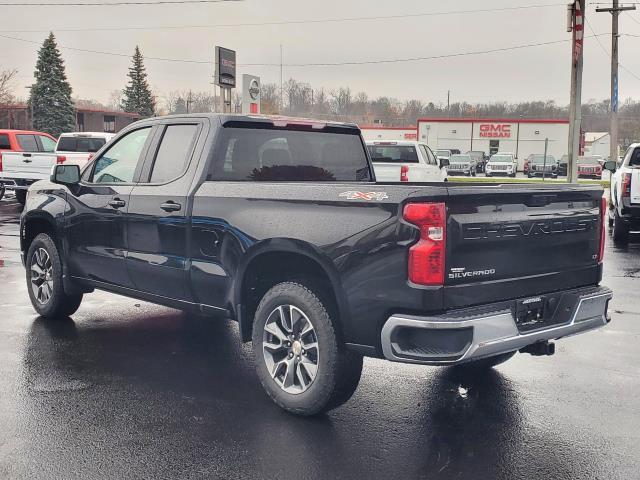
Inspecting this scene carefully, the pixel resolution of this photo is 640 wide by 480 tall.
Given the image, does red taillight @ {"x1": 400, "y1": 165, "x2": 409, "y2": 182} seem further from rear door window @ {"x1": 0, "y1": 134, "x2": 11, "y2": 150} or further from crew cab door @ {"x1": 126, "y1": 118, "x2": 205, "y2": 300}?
crew cab door @ {"x1": 126, "y1": 118, "x2": 205, "y2": 300}

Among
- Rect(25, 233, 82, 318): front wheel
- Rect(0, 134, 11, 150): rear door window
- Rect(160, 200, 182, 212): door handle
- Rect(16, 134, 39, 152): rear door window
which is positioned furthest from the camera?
Rect(16, 134, 39, 152): rear door window

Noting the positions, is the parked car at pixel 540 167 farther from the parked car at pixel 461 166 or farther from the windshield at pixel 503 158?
the parked car at pixel 461 166

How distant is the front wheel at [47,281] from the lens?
6555 mm

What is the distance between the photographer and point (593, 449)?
155 inches

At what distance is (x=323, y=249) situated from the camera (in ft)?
13.6

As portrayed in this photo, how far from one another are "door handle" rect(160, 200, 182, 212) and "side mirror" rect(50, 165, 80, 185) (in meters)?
1.37

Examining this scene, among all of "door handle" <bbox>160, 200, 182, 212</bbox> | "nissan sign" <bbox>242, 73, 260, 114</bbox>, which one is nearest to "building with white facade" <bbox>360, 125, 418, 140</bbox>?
"nissan sign" <bbox>242, 73, 260, 114</bbox>

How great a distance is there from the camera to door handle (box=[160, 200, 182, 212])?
515cm

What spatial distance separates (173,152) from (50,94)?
66.7 metres

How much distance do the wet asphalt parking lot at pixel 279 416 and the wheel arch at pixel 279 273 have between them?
62 centimetres

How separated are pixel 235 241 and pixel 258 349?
0.74m

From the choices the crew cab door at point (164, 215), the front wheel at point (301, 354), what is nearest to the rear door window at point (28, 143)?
the crew cab door at point (164, 215)

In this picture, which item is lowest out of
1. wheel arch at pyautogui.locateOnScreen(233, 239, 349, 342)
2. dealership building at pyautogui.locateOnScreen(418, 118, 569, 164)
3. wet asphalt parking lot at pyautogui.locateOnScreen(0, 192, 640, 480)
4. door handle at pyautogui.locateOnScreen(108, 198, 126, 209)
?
wet asphalt parking lot at pyautogui.locateOnScreen(0, 192, 640, 480)

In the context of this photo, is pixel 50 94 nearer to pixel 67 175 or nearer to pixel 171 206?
pixel 67 175
